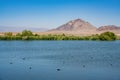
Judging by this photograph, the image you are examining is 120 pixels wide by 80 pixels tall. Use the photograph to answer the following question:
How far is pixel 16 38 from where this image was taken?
77.9m

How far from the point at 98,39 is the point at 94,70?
56.9 m

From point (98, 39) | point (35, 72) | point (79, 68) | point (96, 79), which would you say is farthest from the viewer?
point (98, 39)

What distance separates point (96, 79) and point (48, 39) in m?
61.6

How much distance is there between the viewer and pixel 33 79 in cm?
1582

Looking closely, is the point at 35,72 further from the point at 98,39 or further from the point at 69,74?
the point at 98,39

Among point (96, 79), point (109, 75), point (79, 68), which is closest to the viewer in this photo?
point (96, 79)

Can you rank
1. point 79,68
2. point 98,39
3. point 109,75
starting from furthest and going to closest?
point 98,39
point 79,68
point 109,75

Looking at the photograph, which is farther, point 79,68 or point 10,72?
point 79,68

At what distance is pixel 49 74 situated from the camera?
17.4 metres

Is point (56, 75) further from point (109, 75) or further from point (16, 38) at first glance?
point (16, 38)

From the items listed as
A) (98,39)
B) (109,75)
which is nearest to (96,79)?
(109,75)

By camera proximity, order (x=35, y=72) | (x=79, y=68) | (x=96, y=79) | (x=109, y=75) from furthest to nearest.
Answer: (x=79, y=68) → (x=35, y=72) → (x=109, y=75) → (x=96, y=79)

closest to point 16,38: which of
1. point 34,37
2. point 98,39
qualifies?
point 34,37

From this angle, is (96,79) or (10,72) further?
(10,72)
